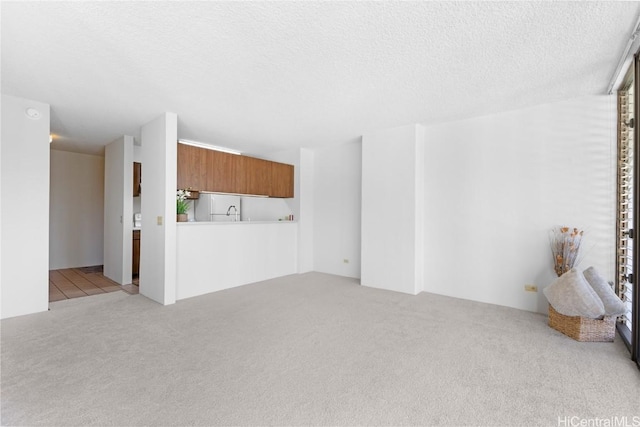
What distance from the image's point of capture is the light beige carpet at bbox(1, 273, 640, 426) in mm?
1703

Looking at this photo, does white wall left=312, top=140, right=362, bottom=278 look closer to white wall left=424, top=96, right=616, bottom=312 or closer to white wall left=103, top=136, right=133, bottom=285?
white wall left=424, top=96, right=616, bottom=312

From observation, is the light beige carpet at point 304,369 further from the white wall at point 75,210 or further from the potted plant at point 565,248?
the white wall at point 75,210

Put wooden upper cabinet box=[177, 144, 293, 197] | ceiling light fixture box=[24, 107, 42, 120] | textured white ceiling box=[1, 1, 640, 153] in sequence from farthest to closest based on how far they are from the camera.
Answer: wooden upper cabinet box=[177, 144, 293, 197] < ceiling light fixture box=[24, 107, 42, 120] < textured white ceiling box=[1, 1, 640, 153]

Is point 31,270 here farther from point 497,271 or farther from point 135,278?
point 497,271

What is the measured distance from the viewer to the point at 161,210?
386cm

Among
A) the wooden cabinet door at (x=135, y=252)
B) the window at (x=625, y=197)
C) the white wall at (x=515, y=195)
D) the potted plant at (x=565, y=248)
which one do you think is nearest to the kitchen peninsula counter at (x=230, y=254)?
the wooden cabinet door at (x=135, y=252)

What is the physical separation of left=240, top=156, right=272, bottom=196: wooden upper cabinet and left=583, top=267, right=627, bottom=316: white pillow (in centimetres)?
459

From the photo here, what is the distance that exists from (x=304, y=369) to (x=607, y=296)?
2.80 meters

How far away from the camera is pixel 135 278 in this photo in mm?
5340

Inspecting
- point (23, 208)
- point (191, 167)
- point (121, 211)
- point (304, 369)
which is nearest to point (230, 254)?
point (191, 167)

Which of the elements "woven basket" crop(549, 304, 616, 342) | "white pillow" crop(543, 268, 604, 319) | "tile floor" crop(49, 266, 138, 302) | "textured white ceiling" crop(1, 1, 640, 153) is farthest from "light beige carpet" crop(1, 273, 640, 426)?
"textured white ceiling" crop(1, 1, 640, 153)

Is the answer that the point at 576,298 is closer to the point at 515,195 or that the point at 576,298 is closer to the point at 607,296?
the point at 607,296

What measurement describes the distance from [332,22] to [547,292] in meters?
3.22

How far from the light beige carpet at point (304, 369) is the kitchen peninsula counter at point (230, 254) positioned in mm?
757
